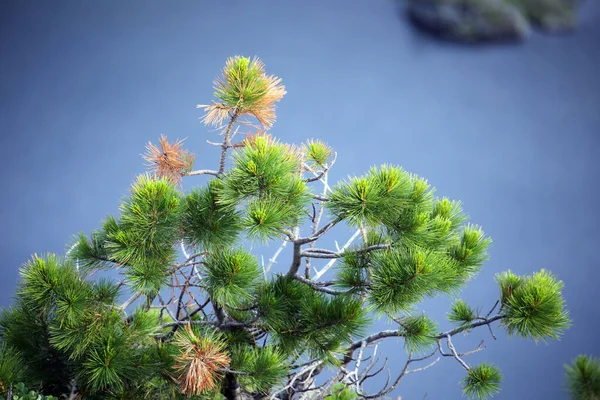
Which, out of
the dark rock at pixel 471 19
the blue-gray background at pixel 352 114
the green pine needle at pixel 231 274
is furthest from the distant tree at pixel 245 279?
the dark rock at pixel 471 19

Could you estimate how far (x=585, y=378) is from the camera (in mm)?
1592

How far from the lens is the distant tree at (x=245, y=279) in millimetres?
1947

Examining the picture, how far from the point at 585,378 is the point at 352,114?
148 inches

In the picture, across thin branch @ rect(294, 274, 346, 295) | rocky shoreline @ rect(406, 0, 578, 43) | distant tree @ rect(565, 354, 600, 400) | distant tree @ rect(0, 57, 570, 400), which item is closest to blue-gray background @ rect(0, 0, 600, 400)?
rocky shoreline @ rect(406, 0, 578, 43)

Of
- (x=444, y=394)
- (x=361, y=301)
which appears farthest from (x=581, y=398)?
(x=444, y=394)

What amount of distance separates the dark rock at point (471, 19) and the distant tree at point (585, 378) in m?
A: 3.95

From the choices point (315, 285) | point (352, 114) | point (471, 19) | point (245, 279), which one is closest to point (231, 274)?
point (245, 279)

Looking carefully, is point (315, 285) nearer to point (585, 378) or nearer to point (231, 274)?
point (231, 274)

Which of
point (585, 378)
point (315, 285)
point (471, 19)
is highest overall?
point (471, 19)

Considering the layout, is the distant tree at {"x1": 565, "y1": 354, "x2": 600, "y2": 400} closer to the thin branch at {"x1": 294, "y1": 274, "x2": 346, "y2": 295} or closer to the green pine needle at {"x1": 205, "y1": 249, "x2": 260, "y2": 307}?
the thin branch at {"x1": 294, "y1": 274, "x2": 346, "y2": 295}

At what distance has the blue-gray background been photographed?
487 centimetres

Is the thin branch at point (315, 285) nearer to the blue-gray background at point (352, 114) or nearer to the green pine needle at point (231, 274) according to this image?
the green pine needle at point (231, 274)

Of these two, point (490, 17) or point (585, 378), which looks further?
point (490, 17)

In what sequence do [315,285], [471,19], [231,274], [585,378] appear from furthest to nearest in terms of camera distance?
[471,19] → [315,285] → [231,274] → [585,378]
